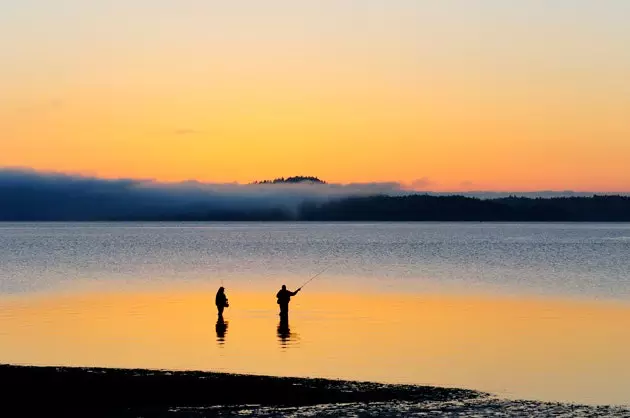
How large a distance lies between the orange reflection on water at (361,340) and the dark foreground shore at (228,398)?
239cm

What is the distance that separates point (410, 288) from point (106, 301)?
60.7 ft

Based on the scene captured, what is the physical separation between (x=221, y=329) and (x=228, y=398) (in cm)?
1455

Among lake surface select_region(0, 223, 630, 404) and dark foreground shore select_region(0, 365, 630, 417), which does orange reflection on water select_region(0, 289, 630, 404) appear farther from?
dark foreground shore select_region(0, 365, 630, 417)

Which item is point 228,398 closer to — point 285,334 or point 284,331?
point 285,334

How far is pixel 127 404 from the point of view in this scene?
1855 centimetres

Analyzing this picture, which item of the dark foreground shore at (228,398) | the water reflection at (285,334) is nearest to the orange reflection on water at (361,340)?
the water reflection at (285,334)

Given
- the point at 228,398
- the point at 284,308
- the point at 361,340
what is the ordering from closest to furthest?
the point at 228,398 < the point at 361,340 < the point at 284,308

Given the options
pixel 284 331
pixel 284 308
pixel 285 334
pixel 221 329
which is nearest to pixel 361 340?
pixel 285 334

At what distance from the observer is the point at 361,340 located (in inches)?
1206

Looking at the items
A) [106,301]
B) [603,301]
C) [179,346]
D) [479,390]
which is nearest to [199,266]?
[106,301]

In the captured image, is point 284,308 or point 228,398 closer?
point 228,398

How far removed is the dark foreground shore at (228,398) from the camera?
17906mm

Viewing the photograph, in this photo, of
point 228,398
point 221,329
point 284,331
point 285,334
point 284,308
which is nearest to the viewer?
point 228,398

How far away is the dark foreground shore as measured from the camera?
17906mm
